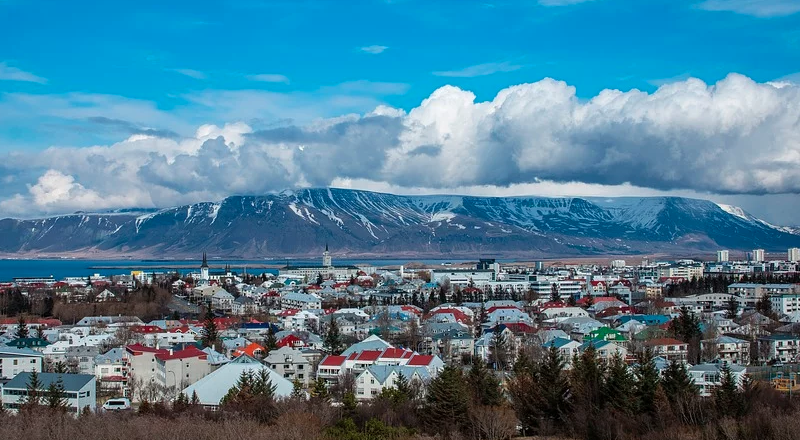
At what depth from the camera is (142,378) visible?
25.9 meters

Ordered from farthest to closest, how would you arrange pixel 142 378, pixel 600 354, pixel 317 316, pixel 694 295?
pixel 694 295
pixel 317 316
pixel 600 354
pixel 142 378

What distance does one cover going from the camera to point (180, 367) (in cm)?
2517

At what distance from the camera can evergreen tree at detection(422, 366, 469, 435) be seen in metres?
17.1

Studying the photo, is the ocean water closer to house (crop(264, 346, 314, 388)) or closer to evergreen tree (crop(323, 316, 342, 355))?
evergreen tree (crop(323, 316, 342, 355))

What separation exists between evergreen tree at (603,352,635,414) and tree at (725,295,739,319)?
1123 inches

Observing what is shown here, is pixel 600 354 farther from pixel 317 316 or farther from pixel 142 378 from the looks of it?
pixel 317 316

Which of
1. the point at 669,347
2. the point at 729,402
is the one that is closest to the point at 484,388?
the point at 729,402

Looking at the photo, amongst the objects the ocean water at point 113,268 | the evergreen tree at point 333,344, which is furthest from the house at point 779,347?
the ocean water at point 113,268

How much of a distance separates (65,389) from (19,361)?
328 inches

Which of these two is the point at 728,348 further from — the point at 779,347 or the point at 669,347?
the point at 669,347

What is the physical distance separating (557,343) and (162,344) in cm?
1404

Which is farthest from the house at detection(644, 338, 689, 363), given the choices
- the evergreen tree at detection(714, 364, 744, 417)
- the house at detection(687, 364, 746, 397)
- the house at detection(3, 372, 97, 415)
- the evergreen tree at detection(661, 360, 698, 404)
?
the house at detection(3, 372, 97, 415)

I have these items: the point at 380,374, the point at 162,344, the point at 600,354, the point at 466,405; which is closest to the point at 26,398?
the point at 380,374

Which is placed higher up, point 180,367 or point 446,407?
point 446,407
